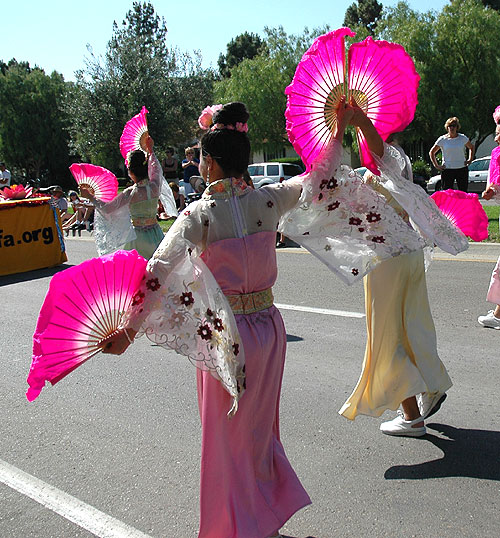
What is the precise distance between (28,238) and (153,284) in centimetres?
1066

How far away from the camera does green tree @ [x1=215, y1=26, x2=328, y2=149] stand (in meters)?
37.3

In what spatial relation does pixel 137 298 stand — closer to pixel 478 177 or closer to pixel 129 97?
pixel 478 177

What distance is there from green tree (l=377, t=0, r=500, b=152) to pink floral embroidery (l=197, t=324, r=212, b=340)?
2950cm

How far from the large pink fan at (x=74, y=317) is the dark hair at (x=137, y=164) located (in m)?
4.15

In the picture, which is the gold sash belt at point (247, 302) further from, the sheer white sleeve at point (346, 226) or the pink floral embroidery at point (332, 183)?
the pink floral embroidery at point (332, 183)

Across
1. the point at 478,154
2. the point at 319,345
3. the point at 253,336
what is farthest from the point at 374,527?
the point at 478,154

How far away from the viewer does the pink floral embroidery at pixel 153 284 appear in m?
2.82

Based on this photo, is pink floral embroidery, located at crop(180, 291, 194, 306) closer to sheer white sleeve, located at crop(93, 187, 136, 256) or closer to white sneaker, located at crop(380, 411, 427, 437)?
white sneaker, located at crop(380, 411, 427, 437)

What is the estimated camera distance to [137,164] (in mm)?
6770

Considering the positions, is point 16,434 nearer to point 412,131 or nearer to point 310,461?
point 310,461

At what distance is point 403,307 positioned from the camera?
13.4 ft

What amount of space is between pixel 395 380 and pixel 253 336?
1361 millimetres

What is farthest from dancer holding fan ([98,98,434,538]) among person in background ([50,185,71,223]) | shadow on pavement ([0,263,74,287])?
person in background ([50,185,71,223])

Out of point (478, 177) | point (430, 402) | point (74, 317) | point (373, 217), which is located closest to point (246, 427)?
point (74, 317)
